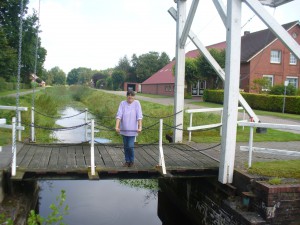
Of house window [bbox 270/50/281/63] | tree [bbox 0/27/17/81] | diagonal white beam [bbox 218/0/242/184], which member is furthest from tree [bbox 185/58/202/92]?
diagonal white beam [bbox 218/0/242/184]

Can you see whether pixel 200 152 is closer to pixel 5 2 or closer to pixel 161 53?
pixel 5 2

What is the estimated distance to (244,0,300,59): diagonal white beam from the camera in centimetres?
646

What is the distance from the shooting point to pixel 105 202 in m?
10.5

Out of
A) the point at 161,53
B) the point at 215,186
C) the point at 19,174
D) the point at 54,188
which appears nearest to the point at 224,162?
the point at 215,186

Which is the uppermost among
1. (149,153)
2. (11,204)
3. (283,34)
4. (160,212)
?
(283,34)

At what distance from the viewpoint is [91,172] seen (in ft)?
22.4

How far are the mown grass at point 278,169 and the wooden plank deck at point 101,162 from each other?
0.90m

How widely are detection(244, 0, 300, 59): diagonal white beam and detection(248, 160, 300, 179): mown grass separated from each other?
213 cm

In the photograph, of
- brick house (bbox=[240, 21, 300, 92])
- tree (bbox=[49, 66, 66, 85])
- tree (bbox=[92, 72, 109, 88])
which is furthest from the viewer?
tree (bbox=[49, 66, 66, 85])

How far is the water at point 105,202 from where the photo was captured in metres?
9.52

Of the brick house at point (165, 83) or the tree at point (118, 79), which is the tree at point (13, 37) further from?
the tree at point (118, 79)

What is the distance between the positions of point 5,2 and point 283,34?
2657 centimetres

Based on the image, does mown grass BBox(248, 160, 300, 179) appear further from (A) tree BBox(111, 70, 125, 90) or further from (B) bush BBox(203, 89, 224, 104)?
(A) tree BBox(111, 70, 125, 90)

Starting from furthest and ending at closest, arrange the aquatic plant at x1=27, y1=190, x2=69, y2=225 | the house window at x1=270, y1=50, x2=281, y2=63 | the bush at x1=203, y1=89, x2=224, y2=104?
1. the house window at x1=270, y1=50, x2=281, y2=63
2. the bush at x1=203, y1=89, x2=224, y2=104
3. the aquatic plant at x1=27, y1=190, x2=69, y2=225
